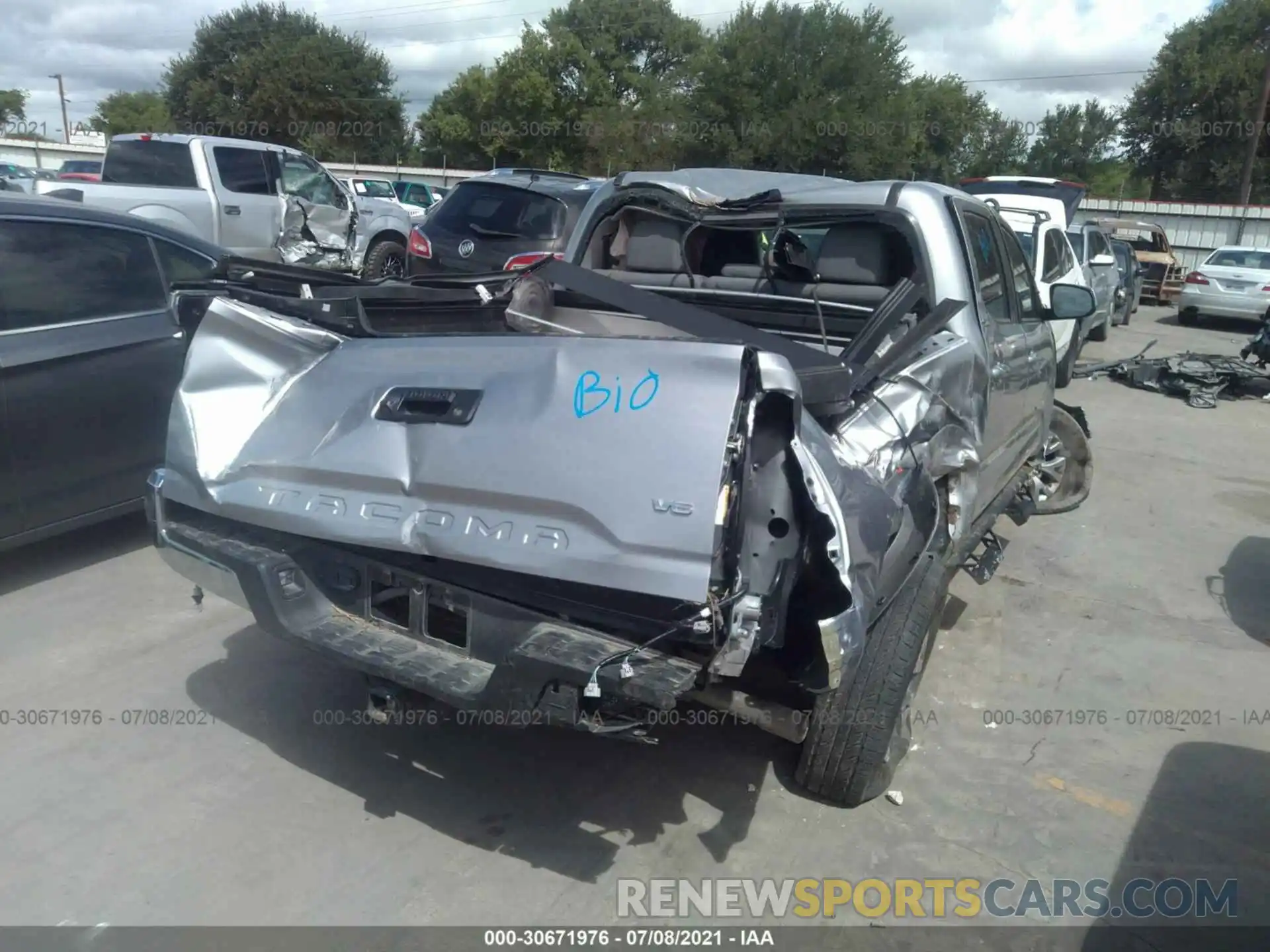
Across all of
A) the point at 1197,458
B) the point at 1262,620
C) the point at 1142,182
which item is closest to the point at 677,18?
the point at 1142,182

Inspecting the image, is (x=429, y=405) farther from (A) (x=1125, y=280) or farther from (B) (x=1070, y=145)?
(B) (x=1070, y=145)

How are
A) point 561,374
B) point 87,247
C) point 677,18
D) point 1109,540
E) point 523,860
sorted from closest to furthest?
1. point 561,374
2. point 523,860
3. point 87,247
4. point 1109,540
5. point 677,18

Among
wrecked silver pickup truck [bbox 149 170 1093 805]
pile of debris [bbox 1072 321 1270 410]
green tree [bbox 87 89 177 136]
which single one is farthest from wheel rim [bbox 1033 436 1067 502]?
green tree [bbox 87 89 177 136]

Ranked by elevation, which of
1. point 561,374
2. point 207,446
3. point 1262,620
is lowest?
point 1262,620

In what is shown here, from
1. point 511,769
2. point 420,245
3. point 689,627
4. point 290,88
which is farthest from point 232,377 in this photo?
point 290,88

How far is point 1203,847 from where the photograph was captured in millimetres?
3340

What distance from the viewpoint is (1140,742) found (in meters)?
4.01

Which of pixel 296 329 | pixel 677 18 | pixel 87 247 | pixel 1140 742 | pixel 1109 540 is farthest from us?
pixel 677 18

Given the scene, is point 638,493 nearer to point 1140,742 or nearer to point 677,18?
point 1140,742

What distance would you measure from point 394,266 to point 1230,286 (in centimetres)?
1490

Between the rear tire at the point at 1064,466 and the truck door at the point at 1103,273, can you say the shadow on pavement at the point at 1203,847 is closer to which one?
the rear tire at the point at 1064,466

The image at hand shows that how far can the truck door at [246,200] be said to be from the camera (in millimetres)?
11758

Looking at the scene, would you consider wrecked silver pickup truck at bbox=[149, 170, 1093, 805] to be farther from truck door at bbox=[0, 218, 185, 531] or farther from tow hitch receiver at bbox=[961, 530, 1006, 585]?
truck door at bbox=[0, 218, 185, 531]

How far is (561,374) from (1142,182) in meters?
53.5
